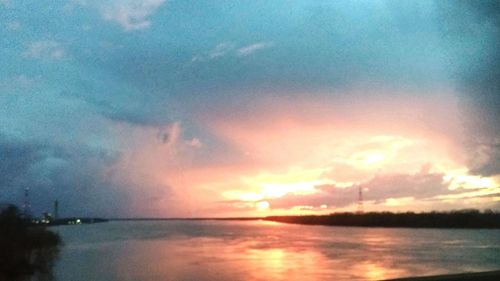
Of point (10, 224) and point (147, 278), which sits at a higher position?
point (10, 224)

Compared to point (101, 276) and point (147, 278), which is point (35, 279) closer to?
point (101, 276)

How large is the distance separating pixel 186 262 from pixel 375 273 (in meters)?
16.7

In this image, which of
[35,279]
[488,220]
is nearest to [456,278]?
[35,279]

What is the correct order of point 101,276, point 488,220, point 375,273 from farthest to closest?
point 488,220, point 101,276, point 375,273

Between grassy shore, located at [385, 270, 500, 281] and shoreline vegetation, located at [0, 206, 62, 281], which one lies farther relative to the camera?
shoreline vegetation, located at [0, 206, 62, 281]

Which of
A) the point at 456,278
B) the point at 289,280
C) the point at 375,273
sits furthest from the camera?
the point at 375,273

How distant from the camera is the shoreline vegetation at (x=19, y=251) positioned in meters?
36.2

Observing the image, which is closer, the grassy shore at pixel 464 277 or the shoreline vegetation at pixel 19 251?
the grassy shore at pixel 464 277

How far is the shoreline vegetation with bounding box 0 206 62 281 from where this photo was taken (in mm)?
36231

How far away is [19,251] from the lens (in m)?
39.3

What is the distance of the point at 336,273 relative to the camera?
1342 inches

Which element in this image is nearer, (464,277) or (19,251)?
(464,277)

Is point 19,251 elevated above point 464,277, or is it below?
below

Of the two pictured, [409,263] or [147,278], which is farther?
[409,263]
